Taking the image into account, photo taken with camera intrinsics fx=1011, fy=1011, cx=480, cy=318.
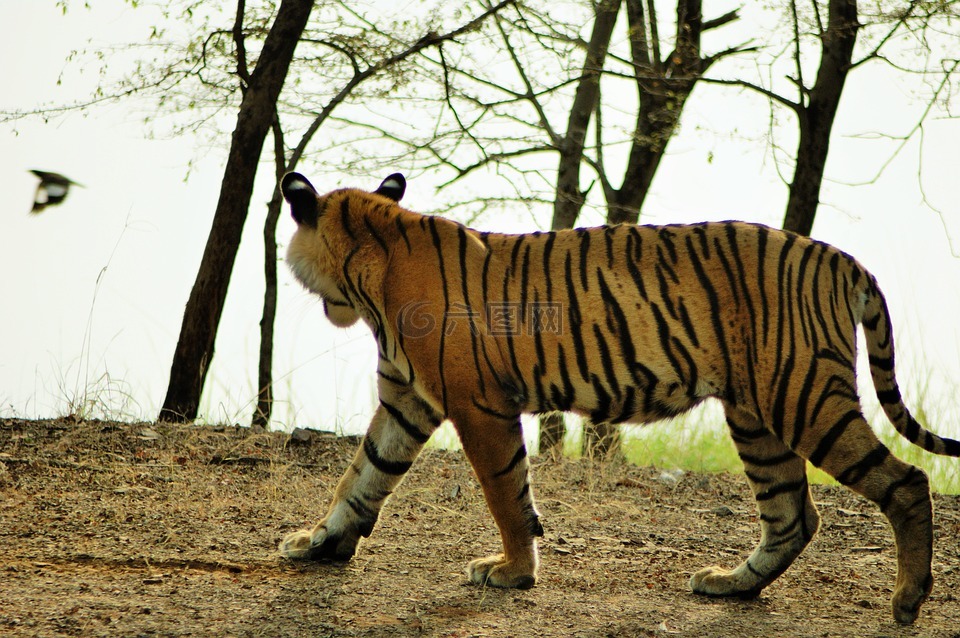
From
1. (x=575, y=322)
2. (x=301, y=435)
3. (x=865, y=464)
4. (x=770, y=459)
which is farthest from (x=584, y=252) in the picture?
(x=301, y=435)

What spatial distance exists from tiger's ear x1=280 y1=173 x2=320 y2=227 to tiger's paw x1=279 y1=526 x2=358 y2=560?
1.42m

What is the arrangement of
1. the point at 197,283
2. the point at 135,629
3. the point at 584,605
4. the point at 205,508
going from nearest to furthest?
the point at 135,629
the point at 584,605
the point at 205,508
the point at 197,283

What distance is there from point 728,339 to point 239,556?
237 cm

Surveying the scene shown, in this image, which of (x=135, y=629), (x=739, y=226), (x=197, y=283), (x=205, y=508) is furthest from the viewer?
(x=197, y=283)

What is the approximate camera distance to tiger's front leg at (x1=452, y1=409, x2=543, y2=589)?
416cm

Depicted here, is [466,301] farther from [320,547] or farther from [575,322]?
[320,547]

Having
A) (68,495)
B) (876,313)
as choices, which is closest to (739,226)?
(876,313)

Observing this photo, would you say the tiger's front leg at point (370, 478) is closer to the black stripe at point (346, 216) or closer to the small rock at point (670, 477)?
the black stripe at point (346, 216)

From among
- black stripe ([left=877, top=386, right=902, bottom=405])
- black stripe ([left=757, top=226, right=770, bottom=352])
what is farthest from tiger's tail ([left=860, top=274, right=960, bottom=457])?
black stripe ([left=757, top=226, right=770, bottom=352])

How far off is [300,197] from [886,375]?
2.71m

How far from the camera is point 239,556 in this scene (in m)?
4.58

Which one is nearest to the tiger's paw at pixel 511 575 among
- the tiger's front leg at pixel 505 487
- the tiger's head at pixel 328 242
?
the tiger's front leg at pixel 505 487

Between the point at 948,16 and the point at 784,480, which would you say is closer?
the point at 784,480

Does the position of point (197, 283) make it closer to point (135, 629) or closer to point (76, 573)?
point (76, 573)
